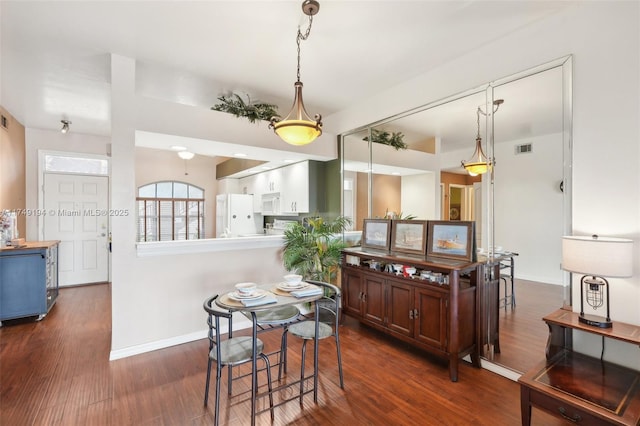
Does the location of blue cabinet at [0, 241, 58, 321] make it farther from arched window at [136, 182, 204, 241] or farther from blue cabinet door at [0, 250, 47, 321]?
arched window at [136, 182, 204, 241]

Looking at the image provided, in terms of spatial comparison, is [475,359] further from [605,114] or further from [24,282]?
[24,282]

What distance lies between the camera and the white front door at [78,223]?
5539mm

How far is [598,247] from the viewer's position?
180 centimetres

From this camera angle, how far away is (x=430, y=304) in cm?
274

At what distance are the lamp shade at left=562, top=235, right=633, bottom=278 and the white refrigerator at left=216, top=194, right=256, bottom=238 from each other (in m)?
5.96

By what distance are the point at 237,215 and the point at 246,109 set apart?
11.6 ft

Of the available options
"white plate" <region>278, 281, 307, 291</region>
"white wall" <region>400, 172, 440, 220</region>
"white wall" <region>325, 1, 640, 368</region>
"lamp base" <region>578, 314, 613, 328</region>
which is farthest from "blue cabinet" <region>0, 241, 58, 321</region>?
"white wall" <region>325, 1, 640, 368</region>

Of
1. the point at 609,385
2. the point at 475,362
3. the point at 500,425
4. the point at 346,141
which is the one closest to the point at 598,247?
the point at 609,385

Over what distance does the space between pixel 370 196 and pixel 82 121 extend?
4821 millimetres

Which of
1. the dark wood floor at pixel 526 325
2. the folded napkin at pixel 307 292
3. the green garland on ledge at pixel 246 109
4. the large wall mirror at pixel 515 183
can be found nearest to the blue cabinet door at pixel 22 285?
the green garland on ledge at pixel 246 109

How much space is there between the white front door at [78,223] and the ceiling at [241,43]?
2231 millimetres

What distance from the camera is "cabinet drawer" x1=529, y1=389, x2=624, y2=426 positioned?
156 cm

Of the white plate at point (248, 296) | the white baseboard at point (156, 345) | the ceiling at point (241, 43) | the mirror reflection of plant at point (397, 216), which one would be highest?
the ceiling at point (241, 43)

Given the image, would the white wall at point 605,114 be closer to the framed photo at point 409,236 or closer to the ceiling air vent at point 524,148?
the ceiling air vent at point 524,148
